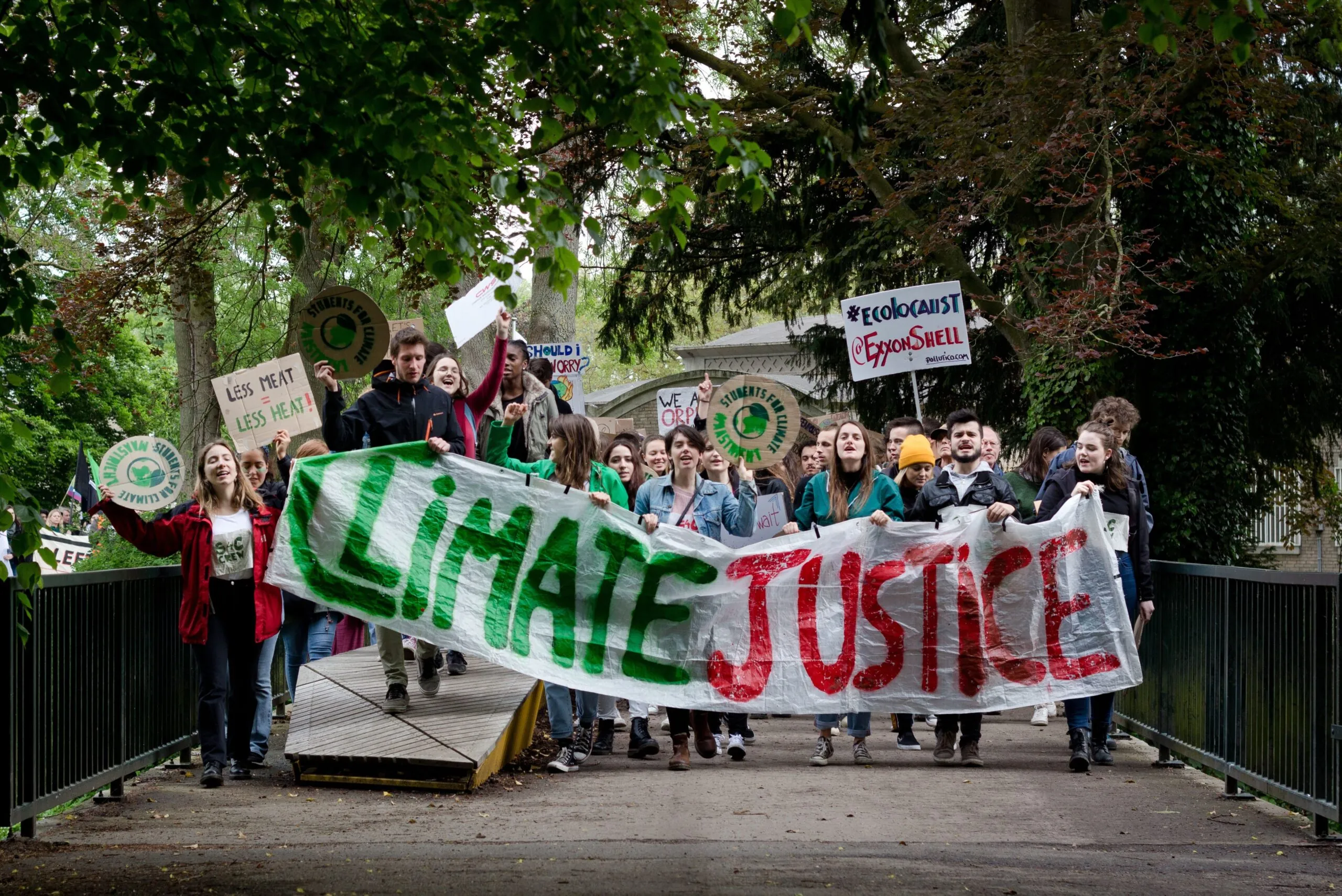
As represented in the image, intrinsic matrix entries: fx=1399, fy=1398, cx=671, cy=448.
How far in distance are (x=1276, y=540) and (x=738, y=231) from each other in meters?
21.3

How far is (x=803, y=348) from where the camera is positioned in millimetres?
22234

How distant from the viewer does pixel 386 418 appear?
9.20m

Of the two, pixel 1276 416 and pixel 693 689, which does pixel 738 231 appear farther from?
pixel 693 689

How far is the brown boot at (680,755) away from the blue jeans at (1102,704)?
248 centimetres

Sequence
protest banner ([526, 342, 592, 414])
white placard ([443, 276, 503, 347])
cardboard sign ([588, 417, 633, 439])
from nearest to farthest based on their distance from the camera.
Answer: white placard ([443, 276, 503, 347])
cardboard sign ([588, 417, 633, 439])
protest banner ([526, 342, 592, 414])

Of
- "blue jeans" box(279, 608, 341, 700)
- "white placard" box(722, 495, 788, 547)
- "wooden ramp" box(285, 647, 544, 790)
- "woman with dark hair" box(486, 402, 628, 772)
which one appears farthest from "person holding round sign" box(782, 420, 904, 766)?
"blue jeans" box(279, 608, 341, 700)

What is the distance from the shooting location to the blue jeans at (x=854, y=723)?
9.27m

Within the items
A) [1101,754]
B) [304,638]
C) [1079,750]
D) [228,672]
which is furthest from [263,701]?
[1101,754]

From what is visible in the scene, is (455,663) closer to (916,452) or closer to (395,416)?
(395,416)

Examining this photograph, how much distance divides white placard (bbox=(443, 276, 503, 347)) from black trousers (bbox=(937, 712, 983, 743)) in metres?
4.27

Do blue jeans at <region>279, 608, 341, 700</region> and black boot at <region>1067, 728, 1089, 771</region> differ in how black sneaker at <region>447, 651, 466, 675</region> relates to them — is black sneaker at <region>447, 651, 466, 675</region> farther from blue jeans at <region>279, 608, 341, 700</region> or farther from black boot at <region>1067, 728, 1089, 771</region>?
black boot at <region>1067, 728, 1089, 771</region>

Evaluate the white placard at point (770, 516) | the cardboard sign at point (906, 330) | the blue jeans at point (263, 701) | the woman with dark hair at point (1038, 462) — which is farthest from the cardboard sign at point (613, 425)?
the blue jeans at point (263, 701)

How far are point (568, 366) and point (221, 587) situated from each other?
10187 millimetres

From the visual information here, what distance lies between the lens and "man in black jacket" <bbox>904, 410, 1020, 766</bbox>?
9.23 meters
